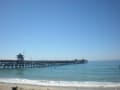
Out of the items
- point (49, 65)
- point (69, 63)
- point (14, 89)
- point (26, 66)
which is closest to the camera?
point (14, 89)

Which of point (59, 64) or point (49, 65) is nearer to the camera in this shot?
point (49, 65)

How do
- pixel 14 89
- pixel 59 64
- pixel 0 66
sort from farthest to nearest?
pixel 59 64 < pixel 0 66 < pixel 14 89

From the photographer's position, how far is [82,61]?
328ft

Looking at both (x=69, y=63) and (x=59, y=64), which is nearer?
(x=59, y=64)

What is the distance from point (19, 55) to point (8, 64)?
9.86m

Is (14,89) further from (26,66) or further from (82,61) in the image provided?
(82,61)

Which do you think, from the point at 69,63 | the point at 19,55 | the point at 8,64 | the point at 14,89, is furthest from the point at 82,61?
the point at 14,89

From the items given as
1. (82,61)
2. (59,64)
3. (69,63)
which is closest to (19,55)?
(59,64)

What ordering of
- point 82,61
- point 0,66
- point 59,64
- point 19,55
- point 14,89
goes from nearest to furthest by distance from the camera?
point 14,89
point 0,66
point 19,55
point 59,64
point 82,61

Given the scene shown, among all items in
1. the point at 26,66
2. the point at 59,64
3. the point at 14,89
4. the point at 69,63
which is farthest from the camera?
the point at 69,63

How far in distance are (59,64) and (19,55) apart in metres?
16.5

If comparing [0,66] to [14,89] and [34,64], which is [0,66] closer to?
[34,64]

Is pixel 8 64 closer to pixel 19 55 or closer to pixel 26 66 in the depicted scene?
pixel 26 66

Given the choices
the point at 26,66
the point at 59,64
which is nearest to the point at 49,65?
the point at 59,64
